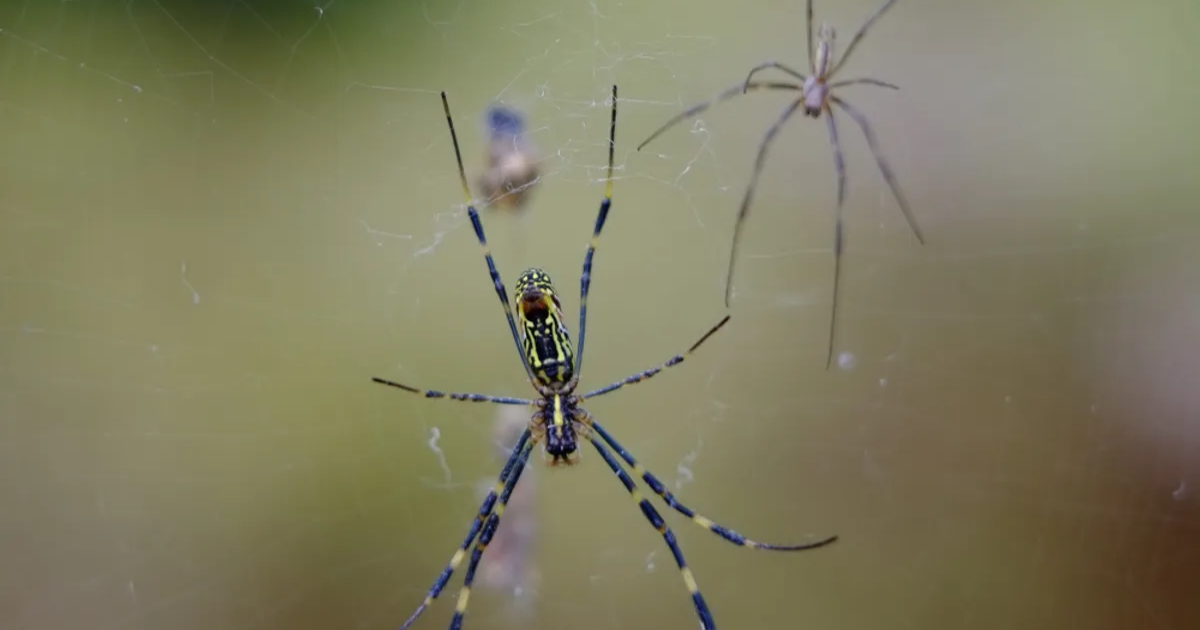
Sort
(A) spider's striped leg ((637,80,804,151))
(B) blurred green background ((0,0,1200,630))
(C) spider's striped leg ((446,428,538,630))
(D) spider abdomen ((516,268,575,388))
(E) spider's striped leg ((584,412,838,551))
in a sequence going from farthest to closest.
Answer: (B) blurred green background ((0,0,1200,630))
(A) spider's striped leg ((637,80,804,151))
(E) spider's striped leg ((584,412,838,551))
(C) spider's striped leg ((446,428,538,630))
(D) spider abdomen ((516,268,575,388))

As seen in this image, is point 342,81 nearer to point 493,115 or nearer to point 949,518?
point 493,115

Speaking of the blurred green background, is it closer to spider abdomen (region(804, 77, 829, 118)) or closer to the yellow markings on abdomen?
spider abdomen (region(804, 77, 829, 118))

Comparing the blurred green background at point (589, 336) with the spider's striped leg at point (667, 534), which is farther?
the blurred green background at point (589, 336)

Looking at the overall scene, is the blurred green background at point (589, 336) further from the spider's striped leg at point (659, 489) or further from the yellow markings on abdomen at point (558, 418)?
the yellow markings on abdomen at point (558, 418)

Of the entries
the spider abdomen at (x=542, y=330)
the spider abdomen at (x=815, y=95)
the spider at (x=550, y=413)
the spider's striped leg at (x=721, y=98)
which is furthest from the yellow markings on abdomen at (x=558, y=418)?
the spider abdomen at (x=815, y=95)

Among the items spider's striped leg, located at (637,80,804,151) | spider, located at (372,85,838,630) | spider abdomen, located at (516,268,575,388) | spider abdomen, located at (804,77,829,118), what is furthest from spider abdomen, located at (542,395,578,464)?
spider abdomen, located at (804,77,829,118)

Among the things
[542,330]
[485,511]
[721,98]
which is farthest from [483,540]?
[721,98]

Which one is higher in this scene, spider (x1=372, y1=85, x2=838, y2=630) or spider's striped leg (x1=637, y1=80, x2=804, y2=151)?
spider's striped leg (x1=637, y1=80, x2=804, y2=151)
